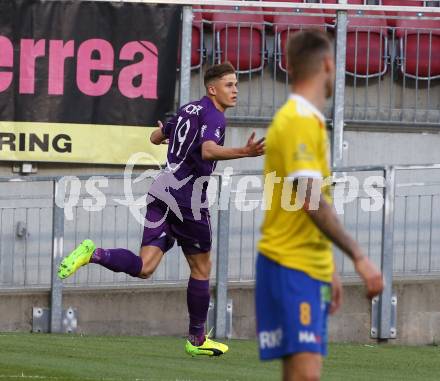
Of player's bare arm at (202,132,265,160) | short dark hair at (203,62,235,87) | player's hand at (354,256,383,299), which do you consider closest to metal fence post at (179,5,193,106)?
short dark hair at (203,62,235,87)

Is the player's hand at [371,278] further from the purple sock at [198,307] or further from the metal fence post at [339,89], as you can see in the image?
the metal fence post at [339,89]

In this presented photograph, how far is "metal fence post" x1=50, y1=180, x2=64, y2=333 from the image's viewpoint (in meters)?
13.2

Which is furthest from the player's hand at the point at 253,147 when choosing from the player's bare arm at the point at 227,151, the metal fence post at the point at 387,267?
the metal fence post at the point at 387,267

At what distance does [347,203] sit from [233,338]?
184 centimetres

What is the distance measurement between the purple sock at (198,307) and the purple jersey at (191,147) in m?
0.67

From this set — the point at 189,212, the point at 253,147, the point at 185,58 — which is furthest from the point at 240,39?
the point at 253,147

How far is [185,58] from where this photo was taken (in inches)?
579

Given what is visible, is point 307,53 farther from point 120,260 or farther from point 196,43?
point 196,43

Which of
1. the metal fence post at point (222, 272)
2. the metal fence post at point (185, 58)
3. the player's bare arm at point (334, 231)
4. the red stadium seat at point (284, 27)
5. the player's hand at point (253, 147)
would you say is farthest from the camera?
the red stadium seat at point (284, 27)

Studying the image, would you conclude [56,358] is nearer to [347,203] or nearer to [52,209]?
[52,209]

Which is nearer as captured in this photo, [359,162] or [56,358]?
[56,358]

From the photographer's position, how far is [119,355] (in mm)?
10688

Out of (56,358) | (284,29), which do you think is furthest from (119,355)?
(284,29)

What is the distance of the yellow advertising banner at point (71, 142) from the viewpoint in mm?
14617
